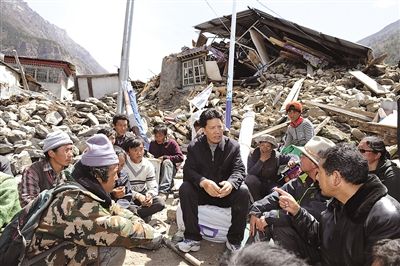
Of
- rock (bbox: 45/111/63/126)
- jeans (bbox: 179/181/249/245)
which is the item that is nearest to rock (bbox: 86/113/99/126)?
rock (bbox: 45/111/63/126)

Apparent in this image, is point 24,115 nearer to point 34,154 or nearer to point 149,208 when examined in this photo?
point 34,154

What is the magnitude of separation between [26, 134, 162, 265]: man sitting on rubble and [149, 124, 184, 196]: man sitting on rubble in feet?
9.85

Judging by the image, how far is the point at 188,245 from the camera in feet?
12.1

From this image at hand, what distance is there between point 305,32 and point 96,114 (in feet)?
35.0

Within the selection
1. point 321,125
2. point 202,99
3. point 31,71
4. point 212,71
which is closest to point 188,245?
point 321,125

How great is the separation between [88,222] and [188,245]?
1.62 meters

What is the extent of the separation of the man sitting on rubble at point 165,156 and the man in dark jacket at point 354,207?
3.58 m

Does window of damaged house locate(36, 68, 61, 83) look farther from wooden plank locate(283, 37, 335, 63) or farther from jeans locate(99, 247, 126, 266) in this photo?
jeans locate(99, 247, 126, 266)

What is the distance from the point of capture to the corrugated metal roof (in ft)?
50.8

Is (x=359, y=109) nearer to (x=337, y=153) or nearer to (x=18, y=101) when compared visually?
(x=337, y=153)

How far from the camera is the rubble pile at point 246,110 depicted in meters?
8.35

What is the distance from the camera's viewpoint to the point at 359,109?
9.09 metres

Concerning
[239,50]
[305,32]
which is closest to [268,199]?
[305,32]

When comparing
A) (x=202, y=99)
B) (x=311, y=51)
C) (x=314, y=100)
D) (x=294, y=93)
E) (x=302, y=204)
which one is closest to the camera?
(x=302, y=204)
